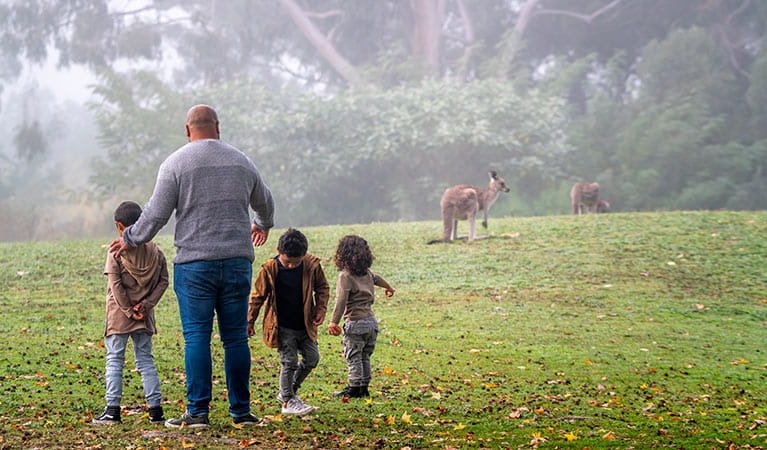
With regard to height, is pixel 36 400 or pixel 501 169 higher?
pixel 501 169

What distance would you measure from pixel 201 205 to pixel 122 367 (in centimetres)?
144

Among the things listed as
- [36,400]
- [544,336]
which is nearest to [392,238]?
[544,336]

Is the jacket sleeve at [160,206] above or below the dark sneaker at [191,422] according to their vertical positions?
above

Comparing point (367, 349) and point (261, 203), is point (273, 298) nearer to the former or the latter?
point (261, 203)

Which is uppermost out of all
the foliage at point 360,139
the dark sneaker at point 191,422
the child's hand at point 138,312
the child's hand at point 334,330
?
the foliage at point 360,139

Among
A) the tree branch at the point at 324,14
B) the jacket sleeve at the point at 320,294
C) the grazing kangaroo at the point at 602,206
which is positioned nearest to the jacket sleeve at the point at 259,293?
the jacket sleeve at the point at 320,294

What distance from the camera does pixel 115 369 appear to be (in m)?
6.88

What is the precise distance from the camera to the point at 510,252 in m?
18.5

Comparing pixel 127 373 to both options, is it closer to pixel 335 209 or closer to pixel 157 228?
pixel 157 228

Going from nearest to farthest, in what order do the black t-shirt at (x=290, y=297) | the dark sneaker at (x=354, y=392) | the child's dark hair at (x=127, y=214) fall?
the child's dark hair at (x=127, y=214)
the black t-shirt at (x=290, y=297)
the dark sneaker at (x=354, y=392)

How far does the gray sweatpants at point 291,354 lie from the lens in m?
7.31

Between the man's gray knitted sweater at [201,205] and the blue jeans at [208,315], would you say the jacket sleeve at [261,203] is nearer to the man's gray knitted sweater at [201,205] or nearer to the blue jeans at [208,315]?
the man's gray knitted sweater at [201,205]

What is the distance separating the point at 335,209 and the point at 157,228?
111ft

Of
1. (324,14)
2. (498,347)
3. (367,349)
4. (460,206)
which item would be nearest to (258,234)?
(367,349)
